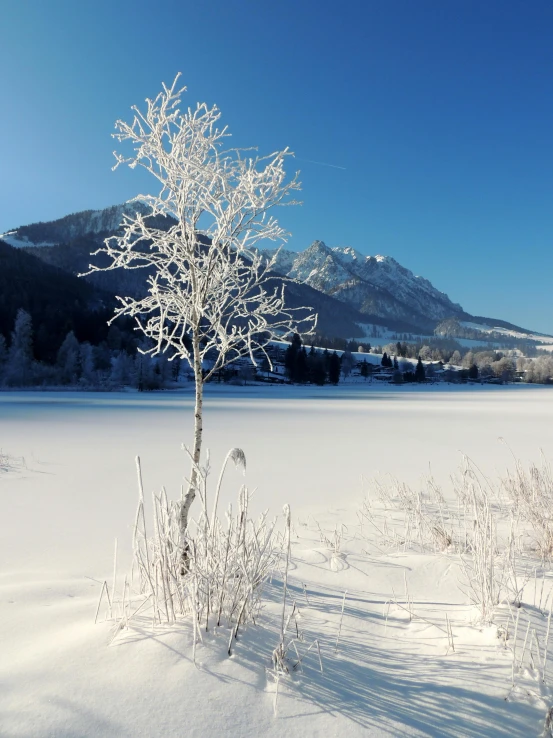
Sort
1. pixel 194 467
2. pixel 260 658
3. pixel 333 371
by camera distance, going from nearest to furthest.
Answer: pixel 260 658
pixel 194 467
pixel 333 371

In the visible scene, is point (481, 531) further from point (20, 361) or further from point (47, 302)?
point (47, 302)

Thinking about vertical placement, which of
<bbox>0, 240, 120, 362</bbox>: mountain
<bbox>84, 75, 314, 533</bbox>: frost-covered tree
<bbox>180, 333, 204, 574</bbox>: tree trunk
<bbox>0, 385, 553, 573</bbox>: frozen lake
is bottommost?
<bbox>0, 385, 553, 573</bbox>: frozen lake

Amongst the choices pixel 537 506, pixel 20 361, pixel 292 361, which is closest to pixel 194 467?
pixel 537 506

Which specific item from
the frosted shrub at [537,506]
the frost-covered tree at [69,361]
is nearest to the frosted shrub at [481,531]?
the frosted shrub at [537,506]

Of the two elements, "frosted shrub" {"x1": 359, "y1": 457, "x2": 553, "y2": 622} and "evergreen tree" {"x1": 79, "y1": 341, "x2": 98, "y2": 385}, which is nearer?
"frosted shrub" {"x1": 359, "y1": 457, "x2": 553, "y2": 622}

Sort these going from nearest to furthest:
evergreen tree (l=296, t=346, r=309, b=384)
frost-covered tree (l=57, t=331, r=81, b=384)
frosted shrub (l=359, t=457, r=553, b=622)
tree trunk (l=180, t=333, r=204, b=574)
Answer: tree trunk (l=180, t=333, r=204, b=574)
frosted shrub (l=359, t=457, r=553, b=622)
frost-covered tree (l=57, t=331, r=81, b=384)
evergreen tree (l=296, t=346, r=309, b=384)

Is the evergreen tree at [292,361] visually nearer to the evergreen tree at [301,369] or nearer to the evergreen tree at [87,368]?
the evergreen tree at [301,369]

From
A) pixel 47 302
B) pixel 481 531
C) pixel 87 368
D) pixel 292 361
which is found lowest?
pixel 87 368

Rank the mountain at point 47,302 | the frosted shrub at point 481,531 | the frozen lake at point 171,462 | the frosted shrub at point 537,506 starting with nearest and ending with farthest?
the frosted shrub at point 481,531 → the frosted shrub at point 537,506 → the frozen lake at point 171,462 → the mountain at point 47,302

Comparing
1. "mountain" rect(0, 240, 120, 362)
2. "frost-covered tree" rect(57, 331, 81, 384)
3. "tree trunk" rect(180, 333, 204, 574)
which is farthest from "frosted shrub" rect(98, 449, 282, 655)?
"mountain" rect(0, 240, 120, 362)

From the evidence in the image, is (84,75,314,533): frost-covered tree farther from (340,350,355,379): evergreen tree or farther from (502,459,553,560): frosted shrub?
(340,350,355,379): evergreen tree

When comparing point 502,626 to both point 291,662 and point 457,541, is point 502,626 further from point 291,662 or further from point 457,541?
point 457,541

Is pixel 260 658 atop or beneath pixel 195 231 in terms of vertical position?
beneath

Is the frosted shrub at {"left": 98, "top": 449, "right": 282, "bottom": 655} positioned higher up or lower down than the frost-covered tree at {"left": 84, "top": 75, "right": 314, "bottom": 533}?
lower down
